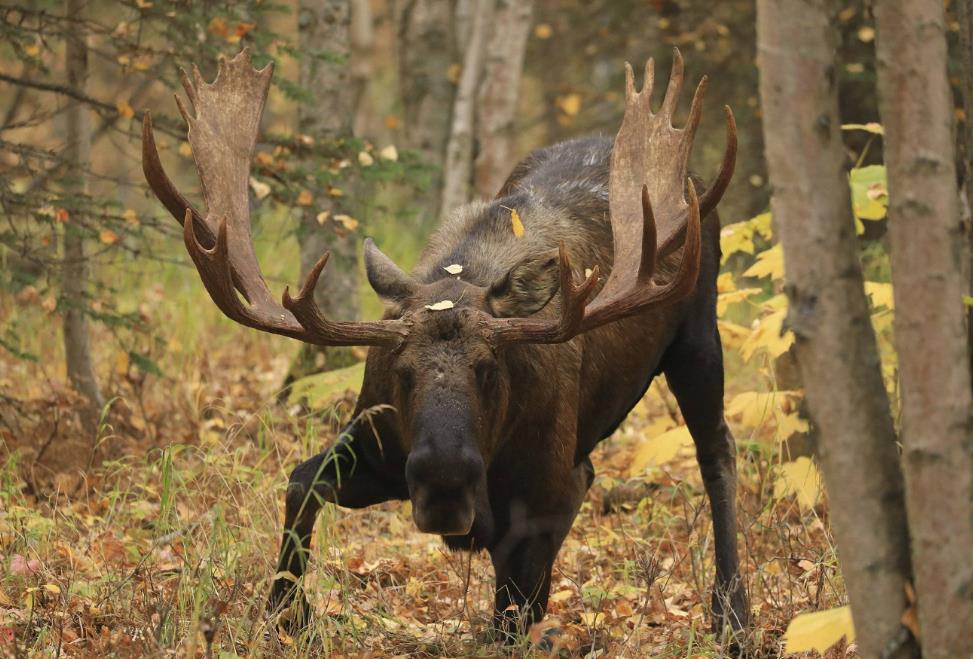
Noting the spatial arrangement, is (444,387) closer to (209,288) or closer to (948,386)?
(209,288)

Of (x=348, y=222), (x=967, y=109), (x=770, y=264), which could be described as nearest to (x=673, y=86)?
(x=967, y=109)

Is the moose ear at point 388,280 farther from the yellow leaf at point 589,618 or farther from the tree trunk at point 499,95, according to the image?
the tree trunk at point 499,95

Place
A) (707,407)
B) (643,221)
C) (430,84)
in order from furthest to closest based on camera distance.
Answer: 1. (430,84)
2. (707,407)
3. (643,221)

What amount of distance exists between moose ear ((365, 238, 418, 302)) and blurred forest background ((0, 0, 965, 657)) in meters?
0.70

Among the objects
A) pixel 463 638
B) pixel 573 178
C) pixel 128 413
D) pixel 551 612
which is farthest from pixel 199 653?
pixel 128 413

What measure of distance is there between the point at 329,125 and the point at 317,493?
431 centimetres

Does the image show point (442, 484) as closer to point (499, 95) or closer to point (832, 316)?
point (832, 316)

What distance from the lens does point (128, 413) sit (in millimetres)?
7715

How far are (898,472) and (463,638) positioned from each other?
2.26 metres

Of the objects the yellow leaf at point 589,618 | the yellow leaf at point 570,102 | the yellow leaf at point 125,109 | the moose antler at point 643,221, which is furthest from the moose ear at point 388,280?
the yellow leaf at point 570,102

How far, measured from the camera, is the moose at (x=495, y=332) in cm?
471

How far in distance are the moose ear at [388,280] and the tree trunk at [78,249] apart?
9.16ft

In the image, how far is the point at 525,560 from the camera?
507 cm

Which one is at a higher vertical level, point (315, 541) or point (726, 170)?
point (726, 170)
